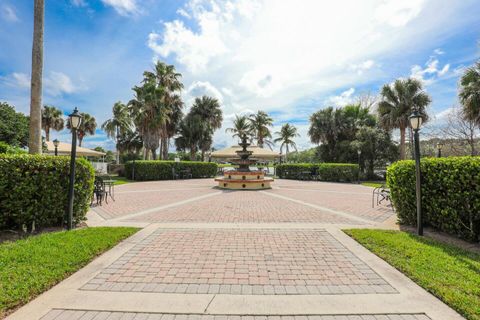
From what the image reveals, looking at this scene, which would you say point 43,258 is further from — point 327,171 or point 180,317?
point 327,171

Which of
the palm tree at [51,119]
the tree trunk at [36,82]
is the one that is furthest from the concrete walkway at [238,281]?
the palm tree at [51,119]

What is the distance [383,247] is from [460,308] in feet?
6.40

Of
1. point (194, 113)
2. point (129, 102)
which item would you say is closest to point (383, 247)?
point (129, 102)

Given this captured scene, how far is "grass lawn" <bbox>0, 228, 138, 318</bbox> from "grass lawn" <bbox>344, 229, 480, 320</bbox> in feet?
16.9

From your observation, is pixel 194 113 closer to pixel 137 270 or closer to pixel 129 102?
pixel 129 102

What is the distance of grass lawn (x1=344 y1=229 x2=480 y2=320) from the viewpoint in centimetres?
289

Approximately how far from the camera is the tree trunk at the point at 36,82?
24.5 feet

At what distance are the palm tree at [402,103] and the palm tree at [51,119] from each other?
4454cm

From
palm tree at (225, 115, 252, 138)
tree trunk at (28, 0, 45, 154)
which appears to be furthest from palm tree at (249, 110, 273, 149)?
tree trunk at (28, 0, 45, 154)

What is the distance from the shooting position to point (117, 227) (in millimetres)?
5859

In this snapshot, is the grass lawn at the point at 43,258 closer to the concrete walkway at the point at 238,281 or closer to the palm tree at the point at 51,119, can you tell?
the concrete walkway at the point at 238,281

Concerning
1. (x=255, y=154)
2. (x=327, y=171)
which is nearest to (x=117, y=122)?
(x=255, y=154)

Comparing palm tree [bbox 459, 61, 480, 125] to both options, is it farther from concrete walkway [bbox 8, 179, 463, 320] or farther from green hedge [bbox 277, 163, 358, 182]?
concrete walkway [bbox 8, 179, 463, 320]

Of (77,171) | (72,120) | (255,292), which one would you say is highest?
(72,120)
